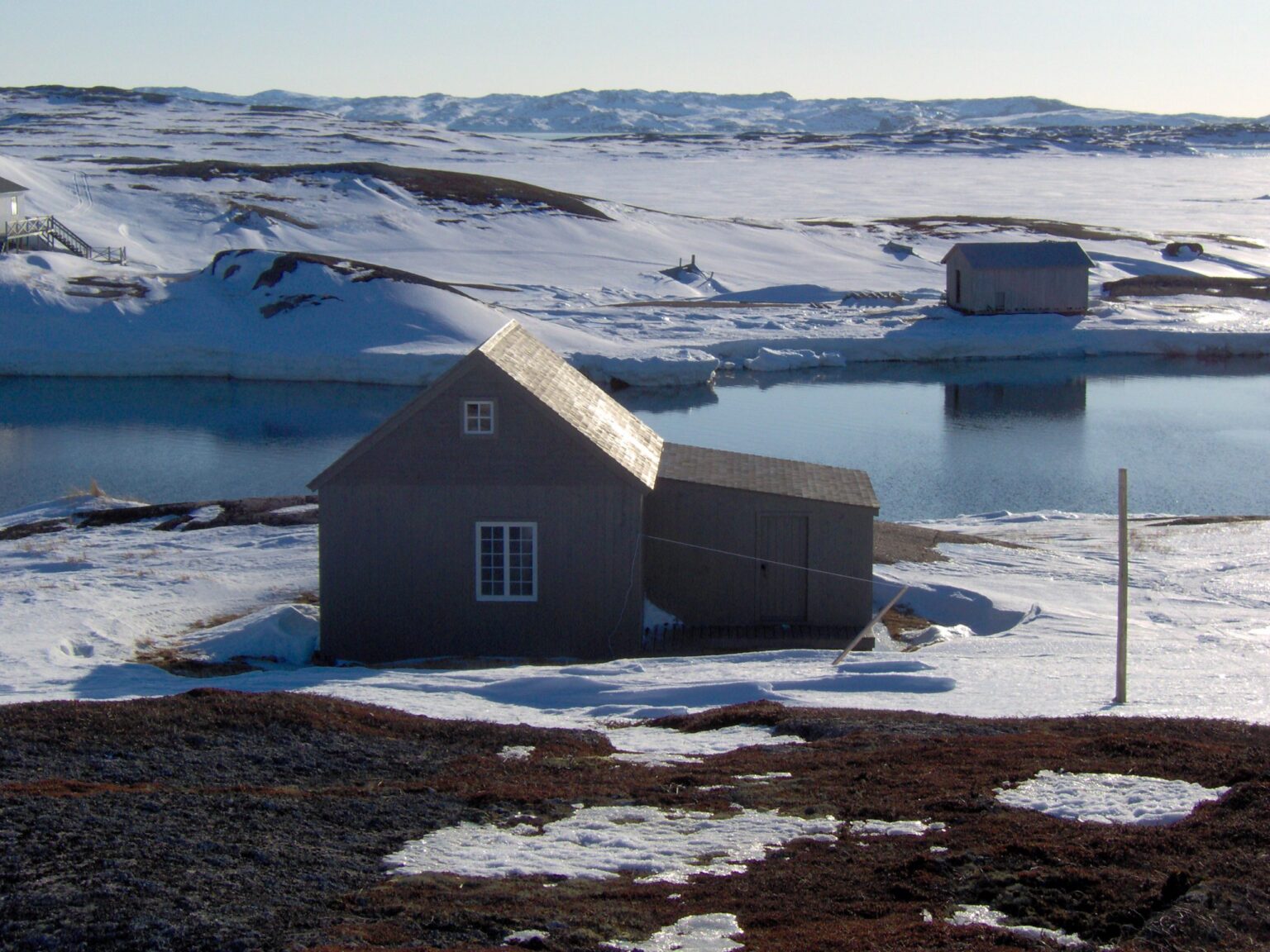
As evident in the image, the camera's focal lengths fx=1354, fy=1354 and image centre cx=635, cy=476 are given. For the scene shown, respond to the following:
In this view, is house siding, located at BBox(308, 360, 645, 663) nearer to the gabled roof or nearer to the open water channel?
the gabled roof

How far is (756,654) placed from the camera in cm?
1773

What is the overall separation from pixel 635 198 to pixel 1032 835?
103839 millimetres

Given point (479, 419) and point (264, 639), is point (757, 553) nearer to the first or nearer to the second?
point (479, 419)

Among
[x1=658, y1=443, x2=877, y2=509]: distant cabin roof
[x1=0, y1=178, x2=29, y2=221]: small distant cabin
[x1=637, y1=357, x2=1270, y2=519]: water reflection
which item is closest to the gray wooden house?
[x1=658, y1=443, x2=877, y2=509]: distant cabin roof

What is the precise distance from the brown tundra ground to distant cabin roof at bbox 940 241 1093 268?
49.7 metres

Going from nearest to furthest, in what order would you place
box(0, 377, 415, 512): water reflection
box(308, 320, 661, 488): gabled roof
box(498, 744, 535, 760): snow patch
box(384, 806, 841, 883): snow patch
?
box(384, 806, 841, 883): snow patch
box(498, 744, 535, 760): snow patch
box(308, 320, 661, 488): gabled roof
box(0, 377, 415, 512): water reflection

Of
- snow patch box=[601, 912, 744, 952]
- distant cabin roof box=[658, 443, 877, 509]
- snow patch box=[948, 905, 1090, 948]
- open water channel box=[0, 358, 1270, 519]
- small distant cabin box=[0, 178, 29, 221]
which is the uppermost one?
small distant cabin box=[0, 178, 29, 221]

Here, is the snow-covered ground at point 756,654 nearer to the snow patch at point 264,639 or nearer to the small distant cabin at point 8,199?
the snow patch at point 264,639

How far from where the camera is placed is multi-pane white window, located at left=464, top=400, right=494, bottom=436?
60.7 feet

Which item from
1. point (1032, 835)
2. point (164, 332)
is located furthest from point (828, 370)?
point (1032, 835)

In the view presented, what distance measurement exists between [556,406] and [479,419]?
3.51ft

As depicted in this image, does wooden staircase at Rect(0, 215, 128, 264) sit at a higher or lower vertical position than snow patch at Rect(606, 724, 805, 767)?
higher

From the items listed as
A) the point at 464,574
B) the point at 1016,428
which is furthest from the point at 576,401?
the point at 1016,428

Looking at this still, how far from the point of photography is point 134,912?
6840mm
